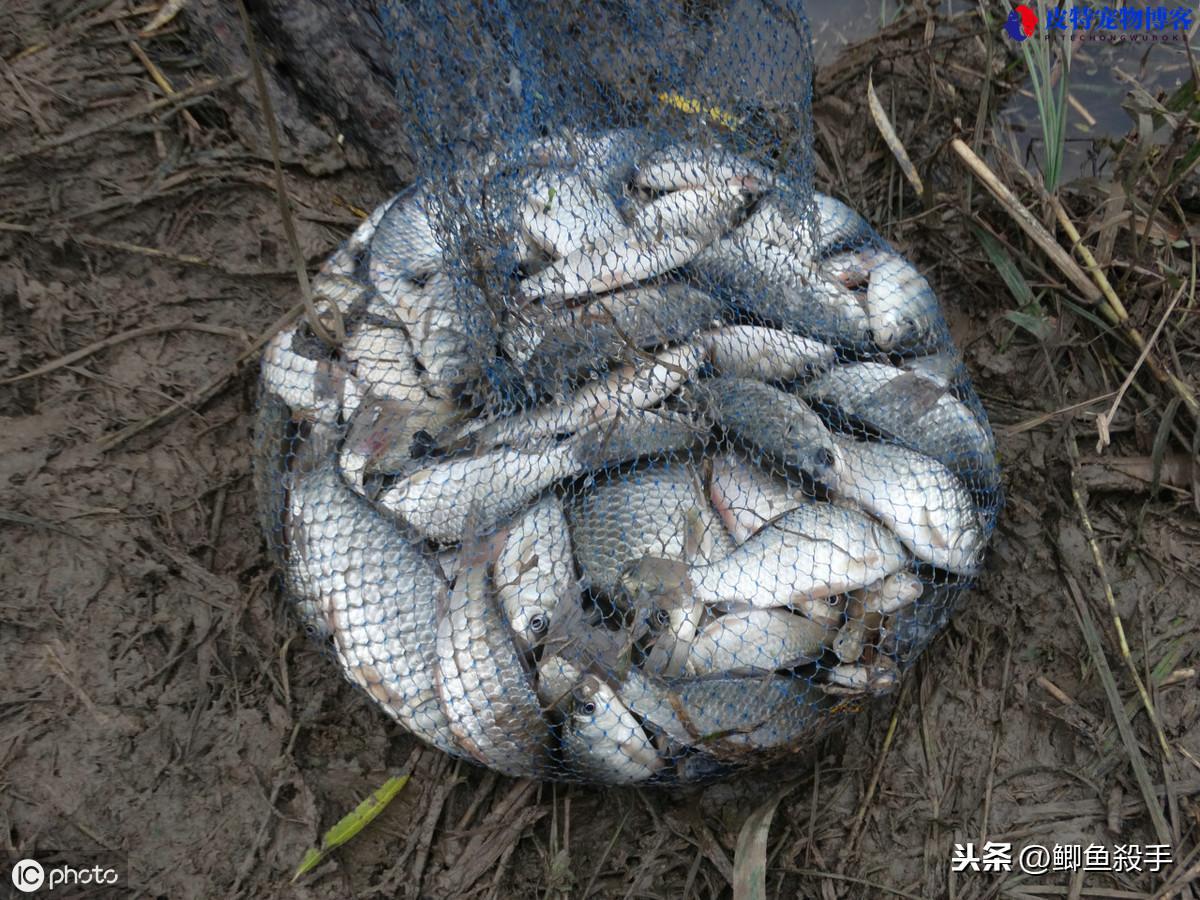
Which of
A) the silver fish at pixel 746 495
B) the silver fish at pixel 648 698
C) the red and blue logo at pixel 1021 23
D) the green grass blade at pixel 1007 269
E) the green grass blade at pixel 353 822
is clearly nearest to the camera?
the silver fish at pixel 648 698

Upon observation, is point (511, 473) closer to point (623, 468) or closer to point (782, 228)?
point (623, 468)

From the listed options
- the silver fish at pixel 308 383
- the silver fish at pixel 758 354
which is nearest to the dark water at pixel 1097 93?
the silver fish at pixel 758 354

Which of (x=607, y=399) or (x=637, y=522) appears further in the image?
(x=607, y=399)

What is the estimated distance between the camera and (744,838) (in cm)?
222

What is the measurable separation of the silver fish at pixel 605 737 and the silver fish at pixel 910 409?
0.84 meters

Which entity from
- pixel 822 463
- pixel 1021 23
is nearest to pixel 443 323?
pixel 822 463

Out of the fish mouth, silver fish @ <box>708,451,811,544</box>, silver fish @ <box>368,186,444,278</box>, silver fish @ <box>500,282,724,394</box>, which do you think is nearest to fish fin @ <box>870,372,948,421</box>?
the fish mouth

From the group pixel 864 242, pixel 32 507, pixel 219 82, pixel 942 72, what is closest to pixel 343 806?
pixel 32 507

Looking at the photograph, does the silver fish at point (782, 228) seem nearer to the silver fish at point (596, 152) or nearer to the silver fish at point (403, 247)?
the silver fish at point (596, 152)

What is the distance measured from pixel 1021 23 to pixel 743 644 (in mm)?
2398

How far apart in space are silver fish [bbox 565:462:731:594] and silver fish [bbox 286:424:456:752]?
1.11 ft

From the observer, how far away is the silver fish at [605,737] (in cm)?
190

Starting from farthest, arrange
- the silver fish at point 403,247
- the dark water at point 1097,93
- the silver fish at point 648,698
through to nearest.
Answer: the dark water at point 1097,93 < the silver fish at point 403,247 < the silver fish at point 648,698

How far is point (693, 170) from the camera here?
235 centimetres
